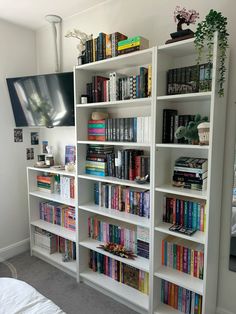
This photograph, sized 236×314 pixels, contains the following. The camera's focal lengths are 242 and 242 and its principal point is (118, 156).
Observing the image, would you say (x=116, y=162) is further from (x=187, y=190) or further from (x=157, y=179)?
(x=187, y=190)

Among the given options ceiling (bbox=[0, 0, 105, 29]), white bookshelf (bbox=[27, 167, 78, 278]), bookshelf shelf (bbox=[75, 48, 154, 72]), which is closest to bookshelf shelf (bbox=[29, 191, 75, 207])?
white bookshelf (bbox=[27, 167, 78, 278])

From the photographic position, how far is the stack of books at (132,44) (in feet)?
5.82

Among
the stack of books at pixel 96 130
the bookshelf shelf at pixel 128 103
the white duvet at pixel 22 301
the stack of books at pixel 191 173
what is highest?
the bookshelf shelf at pixel 128 103

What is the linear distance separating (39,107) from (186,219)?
5.81ft

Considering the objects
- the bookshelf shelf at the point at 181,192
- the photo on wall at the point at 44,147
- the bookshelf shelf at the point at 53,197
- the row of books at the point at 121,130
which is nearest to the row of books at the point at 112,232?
the bookshelf shelf at the point at 53,197

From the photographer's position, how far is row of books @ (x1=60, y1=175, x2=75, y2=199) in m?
2.47

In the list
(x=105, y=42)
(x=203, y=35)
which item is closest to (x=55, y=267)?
(x=105, y=42)

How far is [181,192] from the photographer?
63.4 inches

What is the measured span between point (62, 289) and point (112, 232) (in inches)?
27.6

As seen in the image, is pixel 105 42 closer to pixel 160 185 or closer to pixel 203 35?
pixel 203 35

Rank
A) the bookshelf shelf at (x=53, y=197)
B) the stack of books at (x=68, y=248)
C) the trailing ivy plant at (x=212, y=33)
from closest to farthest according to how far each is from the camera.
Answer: the trailing ivy plant at (x=212, y=33)
the bookshelf shelf at (x=53, y=197)
the stack of books at (x=68, y=248)

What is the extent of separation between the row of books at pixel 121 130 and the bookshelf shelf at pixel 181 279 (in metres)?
0.98

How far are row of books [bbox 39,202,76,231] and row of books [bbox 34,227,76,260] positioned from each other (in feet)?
0.48

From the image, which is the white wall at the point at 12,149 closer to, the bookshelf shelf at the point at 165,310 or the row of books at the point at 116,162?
the row of books at the point at 116,162
